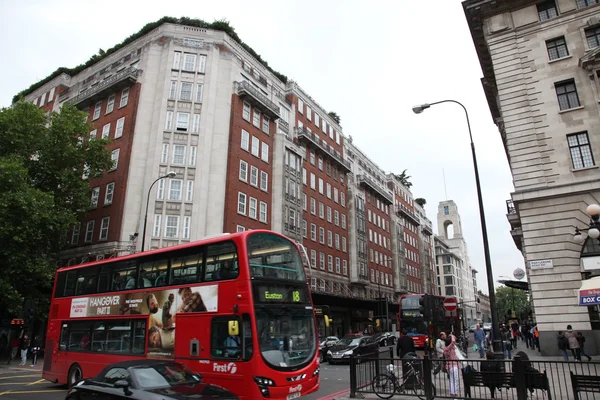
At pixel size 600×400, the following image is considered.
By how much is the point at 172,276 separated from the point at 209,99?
84.2 ft

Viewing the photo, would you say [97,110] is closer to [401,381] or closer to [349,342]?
[349,342]

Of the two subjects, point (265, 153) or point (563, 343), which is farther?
point (265, 153)

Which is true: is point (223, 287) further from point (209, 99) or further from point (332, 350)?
point (209, 99)

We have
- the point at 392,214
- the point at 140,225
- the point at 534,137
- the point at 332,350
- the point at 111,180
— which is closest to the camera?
the point at 534,137

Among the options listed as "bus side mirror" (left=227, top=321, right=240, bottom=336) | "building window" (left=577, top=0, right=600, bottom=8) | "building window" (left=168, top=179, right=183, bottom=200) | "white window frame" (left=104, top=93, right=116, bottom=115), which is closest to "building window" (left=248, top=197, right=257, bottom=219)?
"building window" (left=168, top=179, right=183, bottom=200)

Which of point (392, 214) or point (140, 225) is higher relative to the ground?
point (392, 214)

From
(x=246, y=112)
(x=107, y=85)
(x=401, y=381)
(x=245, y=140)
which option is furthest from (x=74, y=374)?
(x=107, y=85)

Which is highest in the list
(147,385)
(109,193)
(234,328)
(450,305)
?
(109,193)

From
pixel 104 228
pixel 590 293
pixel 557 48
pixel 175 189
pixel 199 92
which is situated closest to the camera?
pixel 590 293

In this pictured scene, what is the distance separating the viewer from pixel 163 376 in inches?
310

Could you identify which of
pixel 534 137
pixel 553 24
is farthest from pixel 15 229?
pixel 553 24

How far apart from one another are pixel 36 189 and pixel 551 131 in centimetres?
3229

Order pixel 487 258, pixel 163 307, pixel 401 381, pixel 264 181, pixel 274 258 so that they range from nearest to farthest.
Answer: pixel 274 258 < pixel 401 381 < pixel 163 307 < pixel 487 258 < pixel 264 181

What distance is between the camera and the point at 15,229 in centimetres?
2453
